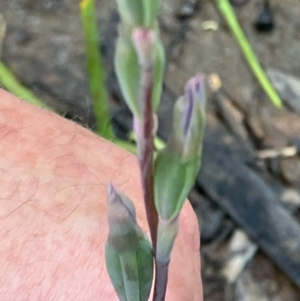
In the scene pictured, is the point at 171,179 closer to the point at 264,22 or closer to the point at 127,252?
the point at 127,252

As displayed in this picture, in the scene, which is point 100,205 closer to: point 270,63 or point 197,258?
point 197,258

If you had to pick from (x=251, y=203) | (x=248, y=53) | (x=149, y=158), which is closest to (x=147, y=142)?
(x=149, y=158)

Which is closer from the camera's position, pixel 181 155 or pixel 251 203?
pixel 181 155

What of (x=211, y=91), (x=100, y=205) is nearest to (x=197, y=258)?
(x=100, y=205)

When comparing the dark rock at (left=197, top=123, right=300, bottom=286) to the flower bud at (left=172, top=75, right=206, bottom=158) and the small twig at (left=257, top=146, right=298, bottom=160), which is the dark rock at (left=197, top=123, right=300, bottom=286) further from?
the flower bud at (left=172, top=75, right=206, bottom=158)

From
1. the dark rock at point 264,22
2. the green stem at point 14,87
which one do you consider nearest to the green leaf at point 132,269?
the green stem at point 14,87
